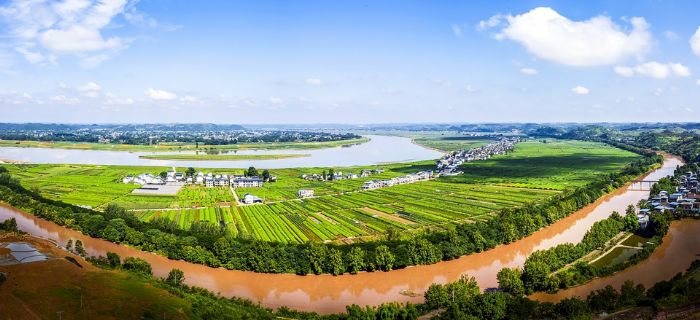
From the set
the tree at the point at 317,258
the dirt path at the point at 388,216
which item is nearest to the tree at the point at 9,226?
the tree at the point at 317,258

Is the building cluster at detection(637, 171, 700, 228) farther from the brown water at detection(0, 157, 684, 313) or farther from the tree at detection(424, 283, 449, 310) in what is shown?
the tree at detection(424, 283, 449, 310)

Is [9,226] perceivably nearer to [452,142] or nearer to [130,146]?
[130,146]

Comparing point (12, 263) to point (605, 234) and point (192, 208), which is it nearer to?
point (192, 208)

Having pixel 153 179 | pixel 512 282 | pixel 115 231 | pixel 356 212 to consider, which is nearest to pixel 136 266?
pixel 115 231

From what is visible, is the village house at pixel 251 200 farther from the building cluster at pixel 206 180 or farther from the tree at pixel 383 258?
the tree at pixel 383 258

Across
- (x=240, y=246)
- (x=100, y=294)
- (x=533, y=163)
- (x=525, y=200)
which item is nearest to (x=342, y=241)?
(x=240, y=246)

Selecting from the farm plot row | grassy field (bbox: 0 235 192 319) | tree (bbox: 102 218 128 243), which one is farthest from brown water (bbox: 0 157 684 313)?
the farm plot row
